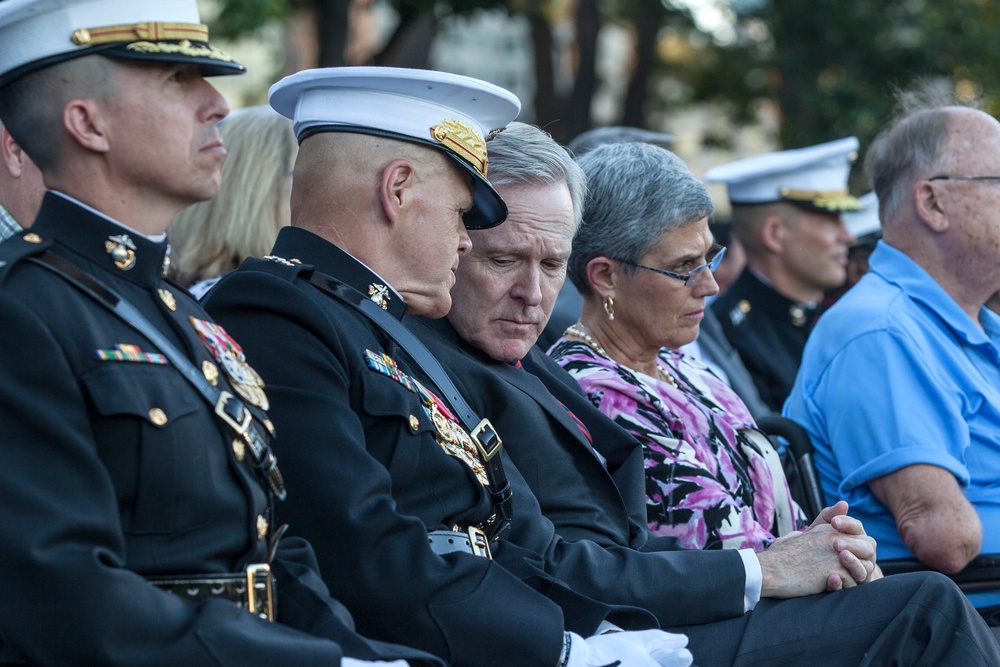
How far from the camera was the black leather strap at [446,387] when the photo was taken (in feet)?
7.95

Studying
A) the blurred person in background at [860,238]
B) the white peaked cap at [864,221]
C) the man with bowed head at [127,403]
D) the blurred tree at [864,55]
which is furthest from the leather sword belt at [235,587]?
the blurred tree at [864,55]

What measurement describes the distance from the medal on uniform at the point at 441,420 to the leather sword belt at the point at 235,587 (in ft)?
1.66

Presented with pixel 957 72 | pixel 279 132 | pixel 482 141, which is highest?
pixel 482 141

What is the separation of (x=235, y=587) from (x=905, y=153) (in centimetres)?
301

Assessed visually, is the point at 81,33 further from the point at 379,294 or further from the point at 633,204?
the point at 633,204

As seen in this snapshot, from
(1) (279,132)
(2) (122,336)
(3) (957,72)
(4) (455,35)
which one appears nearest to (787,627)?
(2) (122,336)

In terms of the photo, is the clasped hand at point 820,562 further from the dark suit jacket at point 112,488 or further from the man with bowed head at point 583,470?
the dark suit jacket at point 112,488

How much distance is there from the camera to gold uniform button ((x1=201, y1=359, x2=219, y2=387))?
6.26 ft

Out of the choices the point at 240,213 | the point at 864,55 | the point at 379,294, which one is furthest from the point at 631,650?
the point at 864,55

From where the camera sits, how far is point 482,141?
269 cm

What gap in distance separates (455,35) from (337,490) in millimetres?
9396

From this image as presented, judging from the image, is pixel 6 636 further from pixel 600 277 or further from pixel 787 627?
pixel 600 277

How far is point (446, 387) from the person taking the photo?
8.34ft

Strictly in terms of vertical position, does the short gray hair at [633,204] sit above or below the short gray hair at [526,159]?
below
